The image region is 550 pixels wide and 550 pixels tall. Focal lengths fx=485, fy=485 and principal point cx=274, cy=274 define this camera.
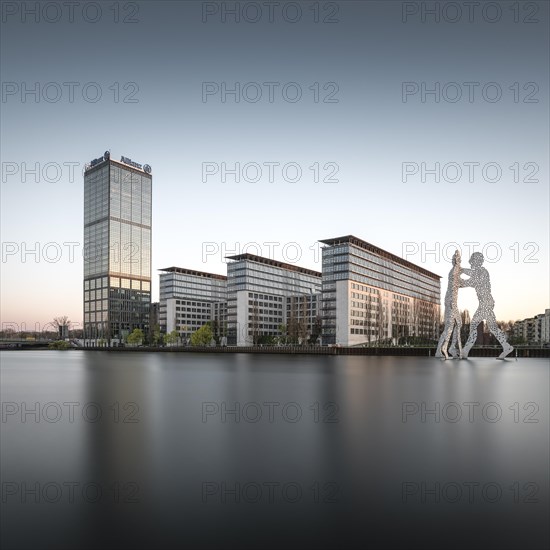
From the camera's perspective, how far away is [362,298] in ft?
439

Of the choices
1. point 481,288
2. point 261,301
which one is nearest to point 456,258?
point 481,288

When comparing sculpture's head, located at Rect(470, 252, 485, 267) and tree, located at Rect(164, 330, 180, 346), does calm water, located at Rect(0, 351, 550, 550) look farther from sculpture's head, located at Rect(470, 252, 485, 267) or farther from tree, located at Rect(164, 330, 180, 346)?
tree, located at Rect(164, 330, 180, 346)

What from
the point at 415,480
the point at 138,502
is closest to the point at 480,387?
the point at 415,480

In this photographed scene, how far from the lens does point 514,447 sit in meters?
13.8

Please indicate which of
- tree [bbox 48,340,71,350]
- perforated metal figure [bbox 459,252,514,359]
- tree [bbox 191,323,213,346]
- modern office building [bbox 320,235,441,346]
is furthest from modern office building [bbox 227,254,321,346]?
perforated metal figure [bbox 459,252,514,359]

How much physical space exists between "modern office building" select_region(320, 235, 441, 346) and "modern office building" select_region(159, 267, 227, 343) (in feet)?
188

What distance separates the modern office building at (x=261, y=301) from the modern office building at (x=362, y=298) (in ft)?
49.8

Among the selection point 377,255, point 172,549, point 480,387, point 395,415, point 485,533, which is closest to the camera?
point 172,549

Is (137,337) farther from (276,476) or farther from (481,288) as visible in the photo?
(276,476)

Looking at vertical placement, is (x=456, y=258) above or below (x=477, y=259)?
above

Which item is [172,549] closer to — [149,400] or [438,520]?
[438,520]

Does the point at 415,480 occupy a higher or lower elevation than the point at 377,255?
lower

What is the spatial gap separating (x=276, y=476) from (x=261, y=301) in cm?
14895

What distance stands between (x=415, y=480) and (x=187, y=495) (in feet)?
16.1
